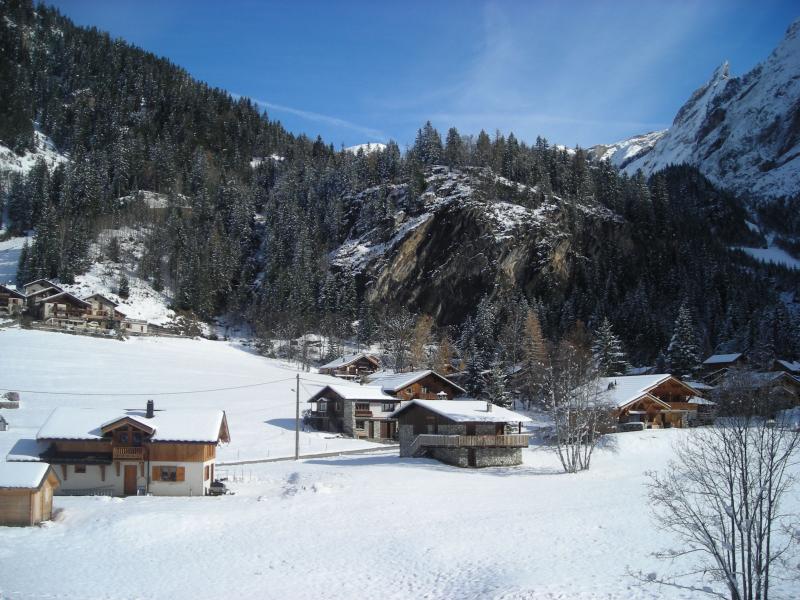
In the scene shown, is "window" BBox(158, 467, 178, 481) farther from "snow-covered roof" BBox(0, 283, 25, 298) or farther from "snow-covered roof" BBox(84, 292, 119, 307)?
"snow-covered roof" BBox(84, 292, 119, 307)

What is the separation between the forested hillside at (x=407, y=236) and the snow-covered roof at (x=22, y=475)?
197ft

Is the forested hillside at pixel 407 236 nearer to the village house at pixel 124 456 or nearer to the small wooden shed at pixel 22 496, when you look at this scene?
the village house at pixel 124 456

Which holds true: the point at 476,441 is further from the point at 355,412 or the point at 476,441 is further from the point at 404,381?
the point at 404,381

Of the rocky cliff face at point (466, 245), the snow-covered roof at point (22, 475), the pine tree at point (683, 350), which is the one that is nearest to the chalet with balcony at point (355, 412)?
the snow-covered roof at point (22, 475)

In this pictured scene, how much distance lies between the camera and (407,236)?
131875mm

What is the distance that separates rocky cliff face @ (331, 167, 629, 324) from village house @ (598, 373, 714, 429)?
62066 mm

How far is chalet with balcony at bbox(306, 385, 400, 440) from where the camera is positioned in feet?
208

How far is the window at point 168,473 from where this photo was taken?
35.0m

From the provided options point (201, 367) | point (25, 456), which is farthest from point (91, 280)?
point (25, 456)

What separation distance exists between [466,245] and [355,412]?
73.2 meters

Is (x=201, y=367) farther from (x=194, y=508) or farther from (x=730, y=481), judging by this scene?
(x=730, y=481)

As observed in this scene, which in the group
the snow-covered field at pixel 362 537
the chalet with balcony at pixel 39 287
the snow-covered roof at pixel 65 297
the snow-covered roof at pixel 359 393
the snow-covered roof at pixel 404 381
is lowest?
the snow-covered field at pixel 362 537

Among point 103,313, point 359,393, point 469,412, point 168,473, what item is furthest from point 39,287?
point 469,412

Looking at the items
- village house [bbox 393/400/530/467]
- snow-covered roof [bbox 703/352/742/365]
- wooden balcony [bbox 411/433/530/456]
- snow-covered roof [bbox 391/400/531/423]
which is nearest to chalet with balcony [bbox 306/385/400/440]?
snow-covered roof [bbox 391/400/531/423]
